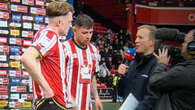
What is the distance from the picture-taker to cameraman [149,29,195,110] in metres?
2.15

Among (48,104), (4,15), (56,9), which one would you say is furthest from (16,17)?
(48,104)

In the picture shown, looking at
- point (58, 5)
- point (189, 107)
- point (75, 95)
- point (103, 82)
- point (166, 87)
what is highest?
point (58, 5)

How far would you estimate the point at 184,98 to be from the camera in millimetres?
2176

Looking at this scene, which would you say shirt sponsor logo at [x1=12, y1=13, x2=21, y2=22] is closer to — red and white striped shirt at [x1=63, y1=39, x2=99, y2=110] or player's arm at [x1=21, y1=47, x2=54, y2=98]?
red and white striped shirt at [x1=63, y1=39, x2=99, y2=110]

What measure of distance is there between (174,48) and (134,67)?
0.61 metres

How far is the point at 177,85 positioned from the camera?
7.06 ft

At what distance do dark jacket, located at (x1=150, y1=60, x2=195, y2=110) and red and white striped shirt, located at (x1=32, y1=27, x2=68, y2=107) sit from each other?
33.4 inches

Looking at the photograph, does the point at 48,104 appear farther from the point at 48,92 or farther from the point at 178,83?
the point at 178,83

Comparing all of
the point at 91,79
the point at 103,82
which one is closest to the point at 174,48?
the point at 91,79

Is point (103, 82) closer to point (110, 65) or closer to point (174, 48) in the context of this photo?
point (110, 65)

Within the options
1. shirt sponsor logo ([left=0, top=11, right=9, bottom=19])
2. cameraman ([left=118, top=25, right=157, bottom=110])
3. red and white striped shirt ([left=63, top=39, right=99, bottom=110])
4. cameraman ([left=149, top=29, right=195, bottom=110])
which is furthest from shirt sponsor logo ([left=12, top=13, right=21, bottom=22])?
cameraman ([left=149, top=29, right=195, bottom=110])

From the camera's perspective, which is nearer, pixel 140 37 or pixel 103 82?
pixel 140 37

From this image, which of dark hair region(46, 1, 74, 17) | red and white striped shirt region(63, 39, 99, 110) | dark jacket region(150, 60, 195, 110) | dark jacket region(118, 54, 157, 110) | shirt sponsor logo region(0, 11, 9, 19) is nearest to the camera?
dark jacket region(150, 60, 195, 110)

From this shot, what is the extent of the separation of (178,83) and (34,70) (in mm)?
1173
